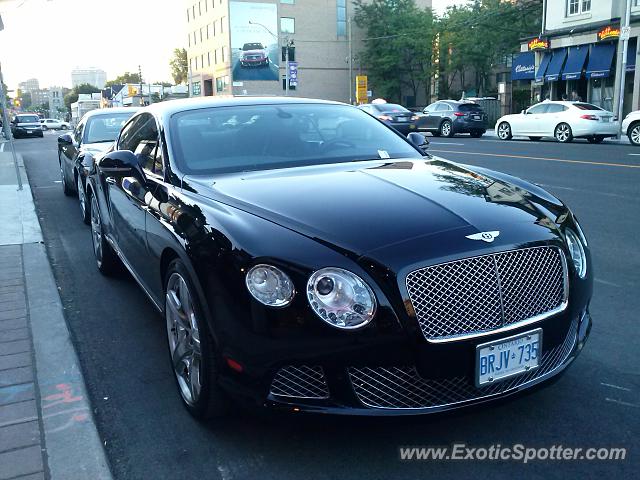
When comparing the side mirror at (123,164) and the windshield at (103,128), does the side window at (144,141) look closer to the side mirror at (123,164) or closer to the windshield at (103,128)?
the side mirror at (123,164)

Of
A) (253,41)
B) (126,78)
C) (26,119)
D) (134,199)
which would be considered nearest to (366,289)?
(134,199)

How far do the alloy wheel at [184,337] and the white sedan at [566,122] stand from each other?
2050cm

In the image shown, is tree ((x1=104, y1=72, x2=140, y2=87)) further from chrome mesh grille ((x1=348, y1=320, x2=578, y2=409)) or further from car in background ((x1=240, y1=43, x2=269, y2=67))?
chrome mesh grille ((x1=348, y1=320, x2=578, y2=409))

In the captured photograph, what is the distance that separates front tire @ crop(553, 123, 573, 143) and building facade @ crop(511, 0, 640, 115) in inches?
249

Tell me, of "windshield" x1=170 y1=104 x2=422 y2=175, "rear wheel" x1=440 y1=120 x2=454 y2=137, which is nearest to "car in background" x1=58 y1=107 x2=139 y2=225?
"windshield" x1=170 y1=104 x2=422 y2=175

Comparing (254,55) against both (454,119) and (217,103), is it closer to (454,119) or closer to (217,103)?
(454,119)

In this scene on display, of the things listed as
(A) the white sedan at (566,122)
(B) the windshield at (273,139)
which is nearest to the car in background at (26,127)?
(A) the white sedan at (566,122)

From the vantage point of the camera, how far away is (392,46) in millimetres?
60500

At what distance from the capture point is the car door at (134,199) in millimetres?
4090

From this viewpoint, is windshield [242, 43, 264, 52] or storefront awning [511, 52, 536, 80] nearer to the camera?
A: storefront awning [511, 52, 536, 80]

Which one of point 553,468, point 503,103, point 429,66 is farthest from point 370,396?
point 429,66

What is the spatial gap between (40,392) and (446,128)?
84.6ft

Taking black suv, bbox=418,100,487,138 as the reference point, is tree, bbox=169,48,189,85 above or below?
above

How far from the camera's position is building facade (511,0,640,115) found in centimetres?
2813
